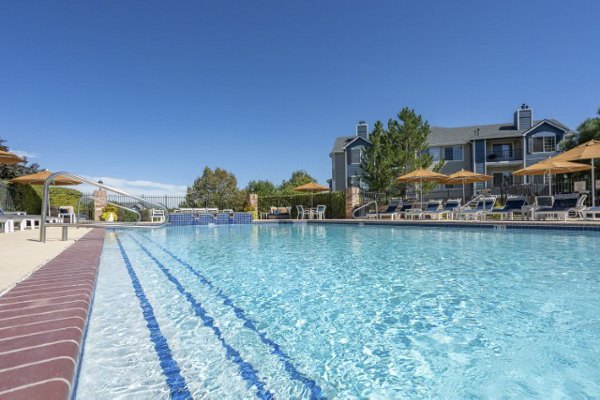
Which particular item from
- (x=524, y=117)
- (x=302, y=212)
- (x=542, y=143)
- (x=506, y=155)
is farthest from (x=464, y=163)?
(x=302, y=212)

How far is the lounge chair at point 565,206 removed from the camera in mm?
12312

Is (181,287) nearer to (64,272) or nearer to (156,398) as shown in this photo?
(64,272)

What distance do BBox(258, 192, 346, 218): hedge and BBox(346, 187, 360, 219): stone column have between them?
647mm

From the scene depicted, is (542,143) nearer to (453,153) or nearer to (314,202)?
(453,153)

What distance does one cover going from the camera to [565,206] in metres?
12.6

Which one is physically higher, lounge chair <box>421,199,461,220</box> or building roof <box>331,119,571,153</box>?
building roof <box>331,119,571,153</box>

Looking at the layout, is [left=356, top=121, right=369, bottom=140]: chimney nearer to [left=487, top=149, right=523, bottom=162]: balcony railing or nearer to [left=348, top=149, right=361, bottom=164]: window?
[left=348, top=149, right=361, bottom=164]: window

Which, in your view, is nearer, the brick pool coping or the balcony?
the brick pool coping

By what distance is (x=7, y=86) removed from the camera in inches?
642

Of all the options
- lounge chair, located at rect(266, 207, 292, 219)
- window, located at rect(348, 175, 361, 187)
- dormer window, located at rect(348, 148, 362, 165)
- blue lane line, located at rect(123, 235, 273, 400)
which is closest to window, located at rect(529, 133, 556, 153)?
dormer window, located at rect(348, 148, 362, 165)

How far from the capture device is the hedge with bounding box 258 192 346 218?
20141 millimetres

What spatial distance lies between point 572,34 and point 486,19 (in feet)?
13.2

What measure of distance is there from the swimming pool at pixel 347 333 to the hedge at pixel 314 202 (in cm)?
1484

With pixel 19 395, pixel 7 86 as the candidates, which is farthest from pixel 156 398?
pixel 7 86
